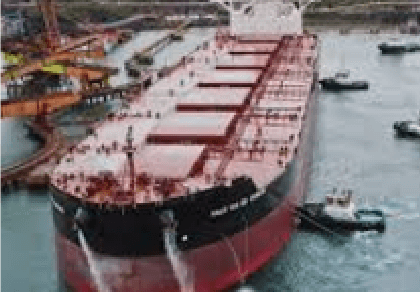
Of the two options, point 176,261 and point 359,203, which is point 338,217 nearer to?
point 359,203

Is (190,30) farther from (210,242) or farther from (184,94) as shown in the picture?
(210,242)

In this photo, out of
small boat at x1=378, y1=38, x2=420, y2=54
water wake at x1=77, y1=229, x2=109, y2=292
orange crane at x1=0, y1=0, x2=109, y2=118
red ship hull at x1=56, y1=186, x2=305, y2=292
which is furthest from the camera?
small boat at x1=378, y1=38, x2=420, y2=54

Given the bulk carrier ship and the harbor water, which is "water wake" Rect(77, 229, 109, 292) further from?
the harbor water

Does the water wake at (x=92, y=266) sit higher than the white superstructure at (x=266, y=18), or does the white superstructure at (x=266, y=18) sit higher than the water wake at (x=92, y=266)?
the white superstructure at (x=266, y=18)

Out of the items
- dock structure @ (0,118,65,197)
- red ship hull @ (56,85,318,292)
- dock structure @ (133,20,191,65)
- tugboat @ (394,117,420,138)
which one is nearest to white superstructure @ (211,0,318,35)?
tugboat @ (394,117,420,138)

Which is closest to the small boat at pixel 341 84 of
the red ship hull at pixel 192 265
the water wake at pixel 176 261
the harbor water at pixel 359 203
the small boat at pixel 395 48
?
the harbor water at pixel 359 203

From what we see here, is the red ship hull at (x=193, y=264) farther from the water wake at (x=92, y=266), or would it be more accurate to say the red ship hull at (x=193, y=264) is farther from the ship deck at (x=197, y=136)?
the ship deck at (x=197, y=136)
